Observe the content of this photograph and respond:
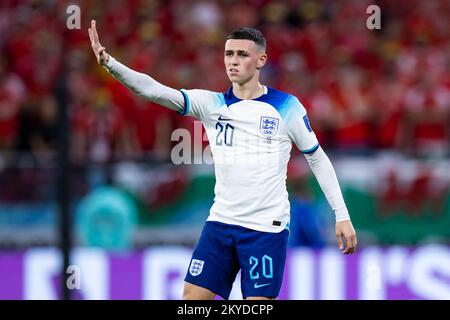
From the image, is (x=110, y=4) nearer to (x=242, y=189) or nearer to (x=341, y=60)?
(x=341, y=60)

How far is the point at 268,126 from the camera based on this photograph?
6973 mm

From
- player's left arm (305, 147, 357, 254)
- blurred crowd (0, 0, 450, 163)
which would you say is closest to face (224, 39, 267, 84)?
player's left arm (305, 147, 357, 254)

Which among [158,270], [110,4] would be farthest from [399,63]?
[158,270]

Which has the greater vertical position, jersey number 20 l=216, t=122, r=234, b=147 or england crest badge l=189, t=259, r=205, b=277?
jersey number 20 l=216, t=122, r=234, b=147

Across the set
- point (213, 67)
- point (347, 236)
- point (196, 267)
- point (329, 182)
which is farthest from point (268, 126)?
point (213, 67)

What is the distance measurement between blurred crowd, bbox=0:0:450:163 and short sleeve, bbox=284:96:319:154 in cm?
410

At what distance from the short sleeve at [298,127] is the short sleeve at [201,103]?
0.41 m

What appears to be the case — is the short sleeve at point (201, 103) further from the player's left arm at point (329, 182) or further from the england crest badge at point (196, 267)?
the england crest badge at point (196, 267)

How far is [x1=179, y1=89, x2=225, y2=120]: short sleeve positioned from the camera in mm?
7000

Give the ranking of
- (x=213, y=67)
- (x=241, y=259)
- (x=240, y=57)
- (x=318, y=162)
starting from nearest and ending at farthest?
1. (x=240, y=57)
2. (x=241, y=259)
3. (x=318, y=162)
4. (x=213, y=67)

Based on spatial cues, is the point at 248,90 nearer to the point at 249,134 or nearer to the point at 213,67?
the point at 249,134

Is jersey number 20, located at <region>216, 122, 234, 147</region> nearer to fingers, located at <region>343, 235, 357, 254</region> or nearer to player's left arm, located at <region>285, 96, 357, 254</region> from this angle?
player's left arm, located at <region>285, 96, 357, 254</region>

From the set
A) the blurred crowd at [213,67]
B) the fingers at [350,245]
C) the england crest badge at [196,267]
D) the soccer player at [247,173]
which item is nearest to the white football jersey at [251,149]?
the soccer player at [247,173]

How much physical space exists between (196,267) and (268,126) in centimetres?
96
